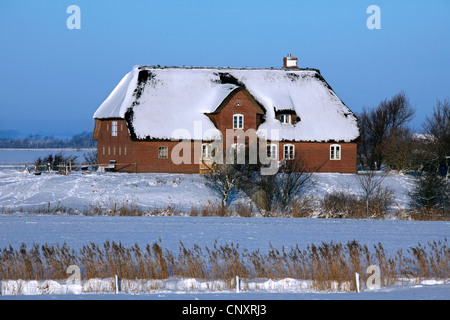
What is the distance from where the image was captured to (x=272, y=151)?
41938 millimetres

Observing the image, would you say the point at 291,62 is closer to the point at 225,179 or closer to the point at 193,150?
the point at 193,150

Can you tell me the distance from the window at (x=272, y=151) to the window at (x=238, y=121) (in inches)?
84.9

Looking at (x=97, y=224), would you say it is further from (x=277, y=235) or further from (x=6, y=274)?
(x=6, y=274)

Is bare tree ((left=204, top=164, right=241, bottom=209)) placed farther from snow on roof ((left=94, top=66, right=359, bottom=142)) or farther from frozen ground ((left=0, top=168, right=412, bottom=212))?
snow on roof ((left=94, top=66, right=359, bottom=142))

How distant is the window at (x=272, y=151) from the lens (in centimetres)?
4181

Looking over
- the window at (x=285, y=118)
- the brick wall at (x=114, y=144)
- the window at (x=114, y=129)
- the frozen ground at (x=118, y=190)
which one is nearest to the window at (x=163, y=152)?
the brick wall at (x=114, y=144)

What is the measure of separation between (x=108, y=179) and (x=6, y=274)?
866 inches

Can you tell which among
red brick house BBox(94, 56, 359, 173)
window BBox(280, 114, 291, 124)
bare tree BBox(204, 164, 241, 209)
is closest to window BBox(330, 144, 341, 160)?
red brick house BBox(94, 56, 359, 173)

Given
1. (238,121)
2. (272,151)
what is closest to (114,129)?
(238,121)

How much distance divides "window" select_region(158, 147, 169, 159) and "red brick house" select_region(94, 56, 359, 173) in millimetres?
62

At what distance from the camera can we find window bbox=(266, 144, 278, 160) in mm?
41812

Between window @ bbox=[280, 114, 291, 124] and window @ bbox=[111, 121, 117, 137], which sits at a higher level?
window @ bbox=[280, 114, 291, 124]

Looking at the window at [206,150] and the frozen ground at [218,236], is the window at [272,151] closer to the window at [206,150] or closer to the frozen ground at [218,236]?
the window at [206,150]

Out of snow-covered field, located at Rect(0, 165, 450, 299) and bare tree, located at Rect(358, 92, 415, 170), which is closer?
snow-covered field, located at Rect(0, 165, 450, 299)
